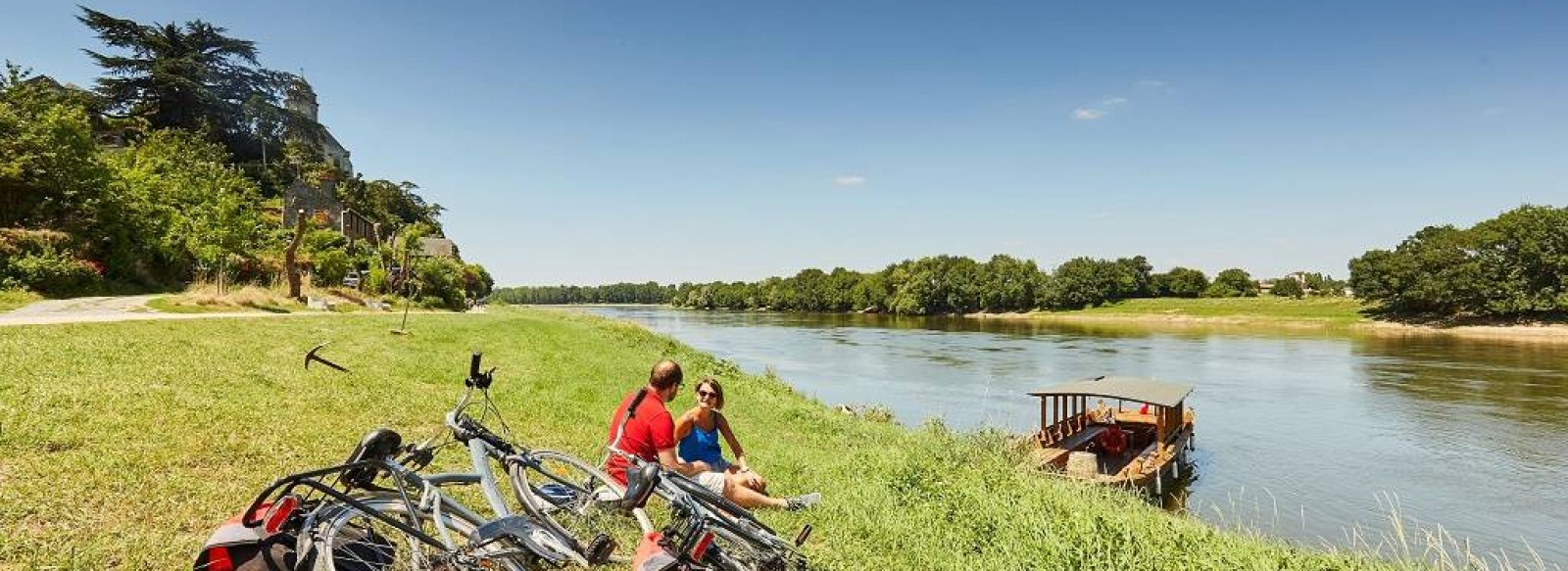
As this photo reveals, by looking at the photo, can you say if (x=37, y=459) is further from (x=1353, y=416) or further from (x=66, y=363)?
(x=1353, y=416)

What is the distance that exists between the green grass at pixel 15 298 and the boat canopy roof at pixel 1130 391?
29.0 meters

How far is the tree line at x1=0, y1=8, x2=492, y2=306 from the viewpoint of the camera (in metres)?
27.7

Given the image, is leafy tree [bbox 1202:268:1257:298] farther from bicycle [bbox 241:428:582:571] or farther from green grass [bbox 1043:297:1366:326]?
bicycle [bbox 241:428:582:571]

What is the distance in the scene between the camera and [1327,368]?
45.0 meters

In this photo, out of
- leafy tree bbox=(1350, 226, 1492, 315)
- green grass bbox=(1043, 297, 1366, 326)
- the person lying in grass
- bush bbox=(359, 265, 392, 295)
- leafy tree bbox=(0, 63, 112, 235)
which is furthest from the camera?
green grass bbox=(1043, 297, 1366, 326)

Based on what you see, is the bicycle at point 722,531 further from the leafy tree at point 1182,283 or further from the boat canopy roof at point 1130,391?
the leafy tree at point 1182,283

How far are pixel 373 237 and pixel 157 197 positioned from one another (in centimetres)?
3358

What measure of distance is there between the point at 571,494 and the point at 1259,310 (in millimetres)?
110935

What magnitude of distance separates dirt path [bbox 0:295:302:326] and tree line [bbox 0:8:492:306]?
3.36 metres

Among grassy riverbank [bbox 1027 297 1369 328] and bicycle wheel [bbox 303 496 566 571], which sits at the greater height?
grassy riverbank [bbox 1027 297 1369 328]

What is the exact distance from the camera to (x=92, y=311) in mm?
19203

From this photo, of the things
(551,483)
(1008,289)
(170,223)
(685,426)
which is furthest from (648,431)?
(1008,289)

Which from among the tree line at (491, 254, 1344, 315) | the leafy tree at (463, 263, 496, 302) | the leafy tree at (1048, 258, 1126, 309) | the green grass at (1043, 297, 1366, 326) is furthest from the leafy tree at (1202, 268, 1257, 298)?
the leafy tree at (463, 263, 496, 302)

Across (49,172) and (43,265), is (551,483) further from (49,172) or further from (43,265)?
(49,172)
